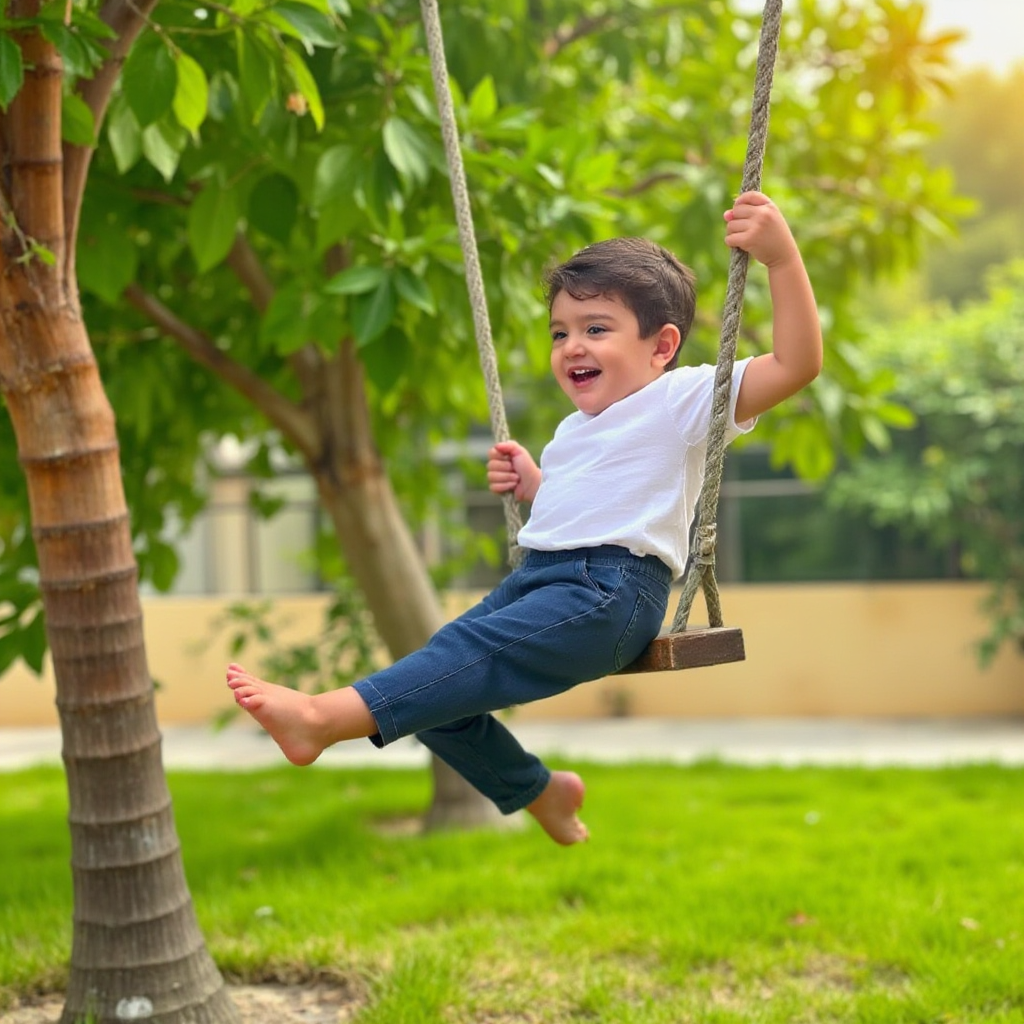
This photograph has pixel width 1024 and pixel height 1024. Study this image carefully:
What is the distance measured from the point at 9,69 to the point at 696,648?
154cm

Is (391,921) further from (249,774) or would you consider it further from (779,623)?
(779,623)

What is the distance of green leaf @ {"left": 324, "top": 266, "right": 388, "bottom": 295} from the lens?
2908 mm

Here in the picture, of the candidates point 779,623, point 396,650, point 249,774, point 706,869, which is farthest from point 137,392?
point 779,623

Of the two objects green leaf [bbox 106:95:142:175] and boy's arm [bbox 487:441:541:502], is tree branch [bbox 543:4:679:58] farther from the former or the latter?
boy's arm [bbox 487:441:541:502]

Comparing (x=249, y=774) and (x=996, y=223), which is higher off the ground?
(x=996, y=223)

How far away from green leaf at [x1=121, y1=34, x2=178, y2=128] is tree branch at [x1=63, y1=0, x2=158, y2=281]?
0.29 meters

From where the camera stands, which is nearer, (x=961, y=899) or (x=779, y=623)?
(x=961, y=899)

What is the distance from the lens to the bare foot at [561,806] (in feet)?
9.04

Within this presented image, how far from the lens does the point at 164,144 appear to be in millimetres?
2896

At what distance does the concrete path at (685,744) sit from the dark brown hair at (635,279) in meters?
4.79

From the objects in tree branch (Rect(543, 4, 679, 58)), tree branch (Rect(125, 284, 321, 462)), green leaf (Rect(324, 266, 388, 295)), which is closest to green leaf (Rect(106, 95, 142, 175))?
green leaf (Rect(324, 266, 388, 295))

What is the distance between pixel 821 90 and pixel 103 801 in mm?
3982

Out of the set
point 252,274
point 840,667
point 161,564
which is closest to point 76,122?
point 252,274

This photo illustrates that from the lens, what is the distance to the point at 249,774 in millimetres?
7164
